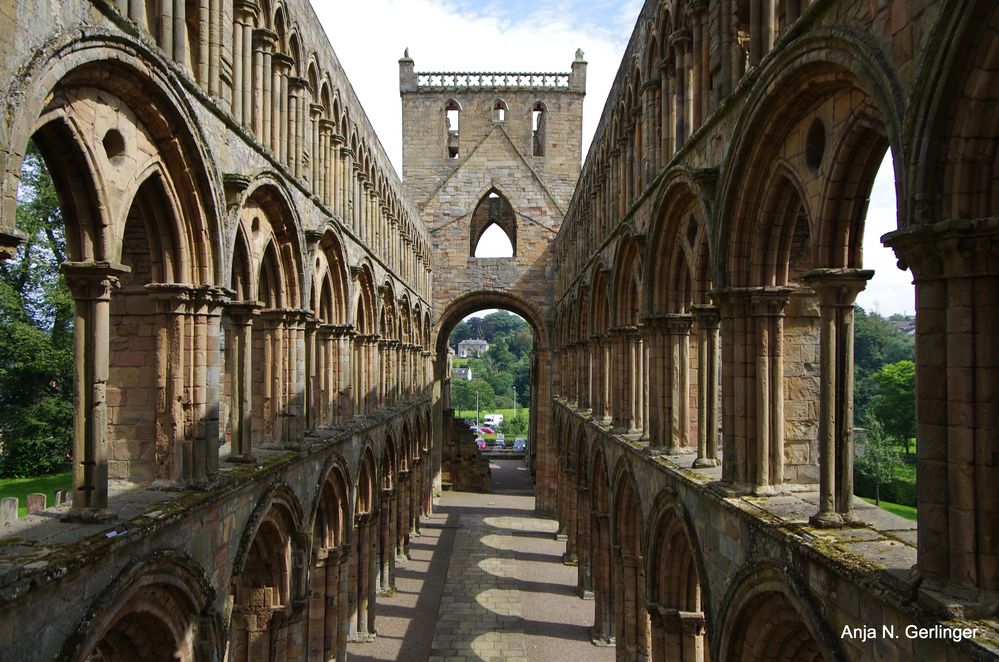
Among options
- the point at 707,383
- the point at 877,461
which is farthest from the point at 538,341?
the point at 707,383

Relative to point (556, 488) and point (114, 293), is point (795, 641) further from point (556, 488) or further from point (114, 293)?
point (556, 488)

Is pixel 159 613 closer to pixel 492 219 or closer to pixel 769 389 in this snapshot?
pixel 769 389

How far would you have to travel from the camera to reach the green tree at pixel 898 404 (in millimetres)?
41375

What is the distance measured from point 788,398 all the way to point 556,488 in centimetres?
2474

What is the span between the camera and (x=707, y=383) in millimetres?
10398

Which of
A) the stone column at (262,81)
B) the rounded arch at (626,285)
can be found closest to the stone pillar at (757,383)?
the stone column at (262,81)

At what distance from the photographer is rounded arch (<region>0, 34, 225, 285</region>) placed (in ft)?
17.3

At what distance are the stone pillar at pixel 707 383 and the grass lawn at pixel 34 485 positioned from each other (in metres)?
20.7

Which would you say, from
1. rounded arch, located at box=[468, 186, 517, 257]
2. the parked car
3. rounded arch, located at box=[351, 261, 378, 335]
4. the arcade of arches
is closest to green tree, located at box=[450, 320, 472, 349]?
the parked car

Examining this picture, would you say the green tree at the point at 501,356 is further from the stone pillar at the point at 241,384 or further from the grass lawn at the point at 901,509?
the stone pillar at the point at 241,384

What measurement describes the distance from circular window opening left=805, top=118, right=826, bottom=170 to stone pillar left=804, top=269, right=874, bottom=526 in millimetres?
1090

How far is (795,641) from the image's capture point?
24.2 feet

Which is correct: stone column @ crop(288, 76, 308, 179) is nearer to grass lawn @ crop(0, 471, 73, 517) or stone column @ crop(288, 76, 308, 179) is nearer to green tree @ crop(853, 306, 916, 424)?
grass lawn @ crop(0, 471, 73, 517)

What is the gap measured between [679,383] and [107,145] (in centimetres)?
837
